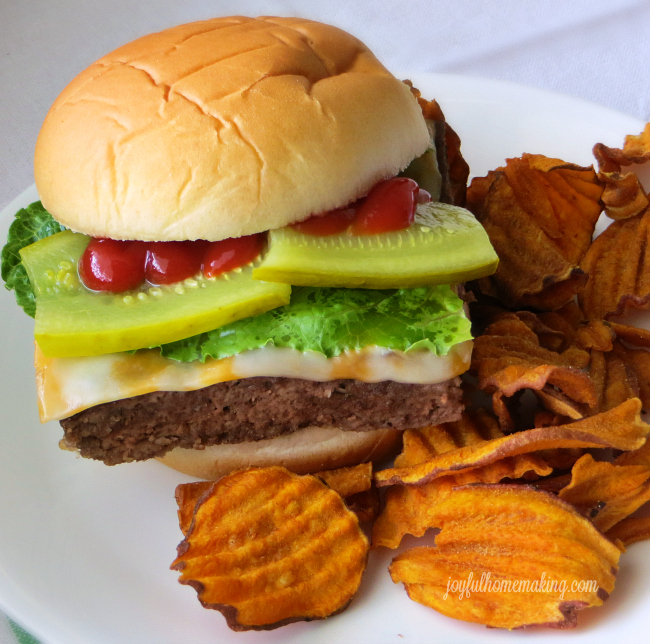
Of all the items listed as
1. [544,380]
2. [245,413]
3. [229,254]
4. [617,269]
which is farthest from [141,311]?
[617,269]

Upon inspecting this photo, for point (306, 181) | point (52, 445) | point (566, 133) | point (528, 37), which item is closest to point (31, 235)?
point (52, 445)

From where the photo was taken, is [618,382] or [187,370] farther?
[618,382]

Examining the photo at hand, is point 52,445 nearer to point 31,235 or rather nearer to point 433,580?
point 31,235

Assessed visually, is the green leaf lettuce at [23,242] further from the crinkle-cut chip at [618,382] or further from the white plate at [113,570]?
the crinkle-cut chip at [618,382]

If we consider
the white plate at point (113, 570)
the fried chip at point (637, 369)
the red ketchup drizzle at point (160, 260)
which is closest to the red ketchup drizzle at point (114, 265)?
the red ketchup drizzle at point (160, 260)

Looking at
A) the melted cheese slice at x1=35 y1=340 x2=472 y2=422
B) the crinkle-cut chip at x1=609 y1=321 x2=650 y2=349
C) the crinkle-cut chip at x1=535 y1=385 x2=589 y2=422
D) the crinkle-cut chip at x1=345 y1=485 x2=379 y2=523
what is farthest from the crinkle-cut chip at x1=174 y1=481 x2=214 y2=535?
the crinkle-cut chip at x1=609 y1=321 x2=650 y2=349

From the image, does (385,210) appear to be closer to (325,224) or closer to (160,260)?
(325,224)
